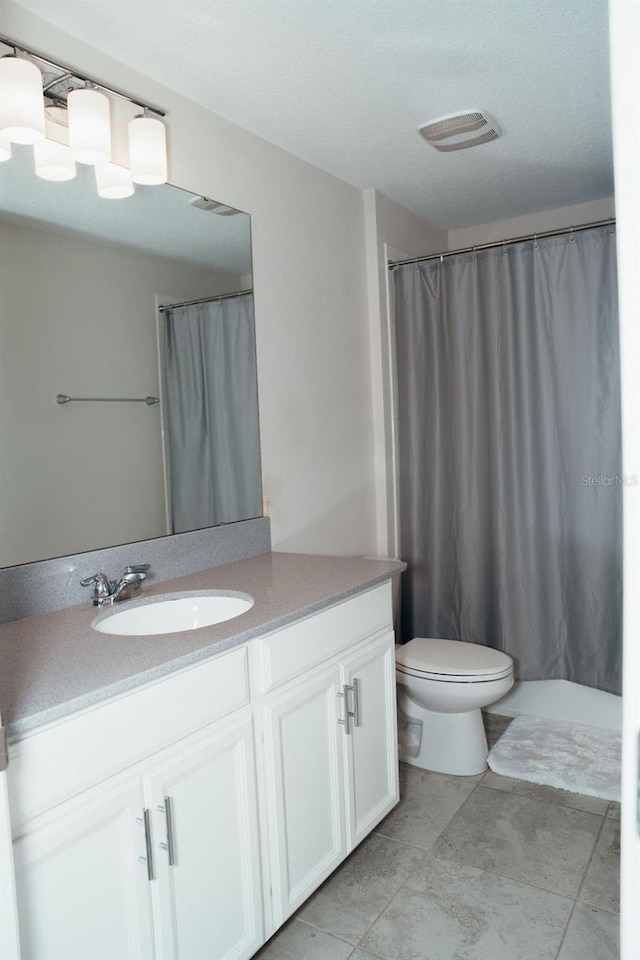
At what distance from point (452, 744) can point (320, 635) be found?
1065 mm

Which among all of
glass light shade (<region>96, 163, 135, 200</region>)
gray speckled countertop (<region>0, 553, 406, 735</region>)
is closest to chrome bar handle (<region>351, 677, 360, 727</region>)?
gray speckled countertop (<region>0, 553, 406, 735</region>)

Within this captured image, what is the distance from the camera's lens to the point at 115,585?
177cm

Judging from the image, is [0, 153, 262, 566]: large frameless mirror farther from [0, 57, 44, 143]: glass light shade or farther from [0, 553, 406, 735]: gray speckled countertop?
[0, 553, 406, 735]: gray speckled countertop

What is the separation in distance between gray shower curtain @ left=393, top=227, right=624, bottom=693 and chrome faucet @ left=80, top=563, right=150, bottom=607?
1522 mm

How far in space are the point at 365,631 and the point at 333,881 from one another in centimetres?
70

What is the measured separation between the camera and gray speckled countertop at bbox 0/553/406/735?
1148mm

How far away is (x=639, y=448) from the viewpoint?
57 centimetres

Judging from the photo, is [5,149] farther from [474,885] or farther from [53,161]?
[474,885]

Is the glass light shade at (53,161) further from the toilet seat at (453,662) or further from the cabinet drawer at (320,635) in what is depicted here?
the toilet seat at (453,662)

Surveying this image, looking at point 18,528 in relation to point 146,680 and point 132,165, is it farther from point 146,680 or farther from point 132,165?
point 132,165

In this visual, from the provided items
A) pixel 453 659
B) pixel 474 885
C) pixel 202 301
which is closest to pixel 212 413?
pixel 202 301

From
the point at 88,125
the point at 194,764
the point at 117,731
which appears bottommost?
the point at 194,764

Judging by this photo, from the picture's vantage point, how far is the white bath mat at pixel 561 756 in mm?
2410

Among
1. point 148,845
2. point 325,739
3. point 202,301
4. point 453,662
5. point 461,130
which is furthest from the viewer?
point 453,662
